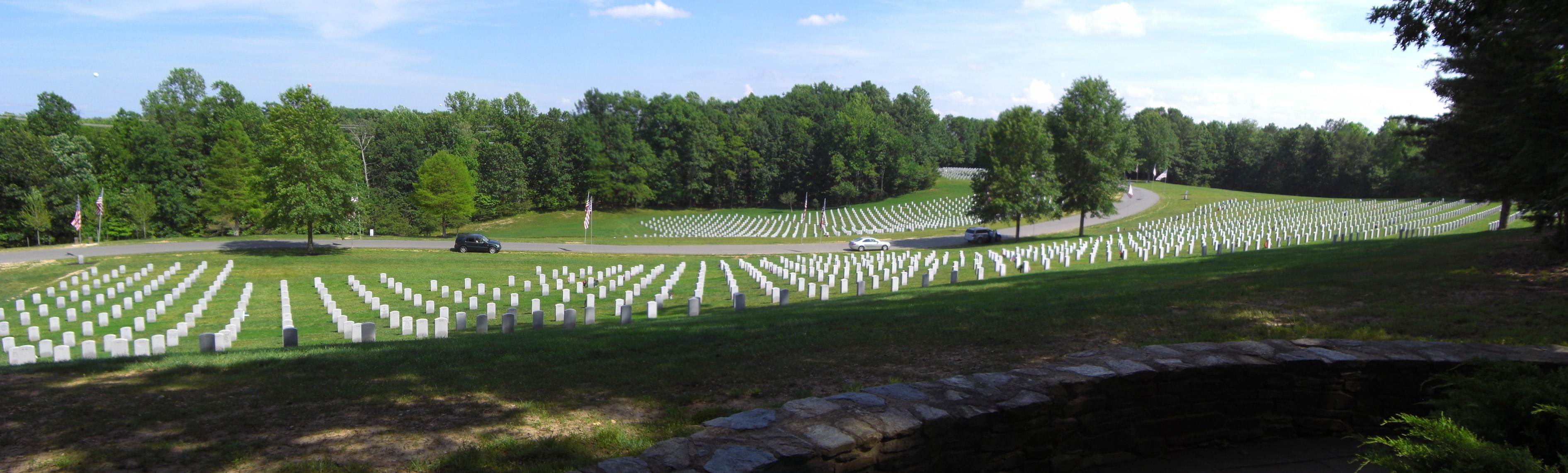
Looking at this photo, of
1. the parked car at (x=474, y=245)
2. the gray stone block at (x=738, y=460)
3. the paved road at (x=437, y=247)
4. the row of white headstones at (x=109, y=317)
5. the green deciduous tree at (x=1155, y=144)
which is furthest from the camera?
the green deciduous tree at (x=1155, y=144)

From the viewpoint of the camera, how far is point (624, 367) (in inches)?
265

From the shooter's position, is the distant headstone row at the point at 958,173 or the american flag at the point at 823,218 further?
the distant headstone row at the point at 958,173

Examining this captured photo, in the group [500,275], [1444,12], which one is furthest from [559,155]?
[1444,12]

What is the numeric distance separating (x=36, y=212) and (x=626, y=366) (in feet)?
197

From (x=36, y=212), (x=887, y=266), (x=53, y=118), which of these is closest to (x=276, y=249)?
(x=887, y=266)

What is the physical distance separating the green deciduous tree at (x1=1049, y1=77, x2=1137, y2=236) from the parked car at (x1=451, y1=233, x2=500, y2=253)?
90.3ft

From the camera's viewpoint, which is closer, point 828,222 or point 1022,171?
point 1022,171

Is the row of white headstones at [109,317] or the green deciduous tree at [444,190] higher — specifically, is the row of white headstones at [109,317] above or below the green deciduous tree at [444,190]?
below

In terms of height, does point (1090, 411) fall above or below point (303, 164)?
below

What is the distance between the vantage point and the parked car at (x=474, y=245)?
3431 centimetres

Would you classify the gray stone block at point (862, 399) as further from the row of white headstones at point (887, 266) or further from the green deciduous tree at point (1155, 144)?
the green deciduous tree at point (1155, 144)

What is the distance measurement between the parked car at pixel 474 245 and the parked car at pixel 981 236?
22.7m

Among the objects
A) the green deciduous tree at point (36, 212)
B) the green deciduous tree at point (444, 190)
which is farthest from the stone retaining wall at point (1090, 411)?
the green deciduous tree at point (36, 212)

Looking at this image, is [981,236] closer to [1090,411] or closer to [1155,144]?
[1090,411]
